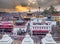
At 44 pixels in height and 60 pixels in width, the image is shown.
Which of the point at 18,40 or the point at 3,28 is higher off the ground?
the point at 3,28

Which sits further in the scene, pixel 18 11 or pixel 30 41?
pixel 18 11

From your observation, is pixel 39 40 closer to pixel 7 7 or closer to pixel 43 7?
pixel 43 7

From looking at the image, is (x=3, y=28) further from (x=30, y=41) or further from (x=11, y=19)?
(x=30, y=41)

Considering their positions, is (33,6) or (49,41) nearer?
(49,41)

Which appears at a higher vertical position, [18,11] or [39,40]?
[18,11]

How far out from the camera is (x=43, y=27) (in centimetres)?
378

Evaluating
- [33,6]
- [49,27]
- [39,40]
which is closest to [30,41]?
[39,40]

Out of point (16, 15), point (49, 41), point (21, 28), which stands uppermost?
point (16, 15)

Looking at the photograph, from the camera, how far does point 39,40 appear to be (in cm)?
377

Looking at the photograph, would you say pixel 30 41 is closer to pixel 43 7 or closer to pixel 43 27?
pixel 43 27

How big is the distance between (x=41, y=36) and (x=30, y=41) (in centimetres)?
31

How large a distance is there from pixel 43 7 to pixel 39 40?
2.28 feet

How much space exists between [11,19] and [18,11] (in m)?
0.22

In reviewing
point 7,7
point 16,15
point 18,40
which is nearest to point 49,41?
point 18,40
